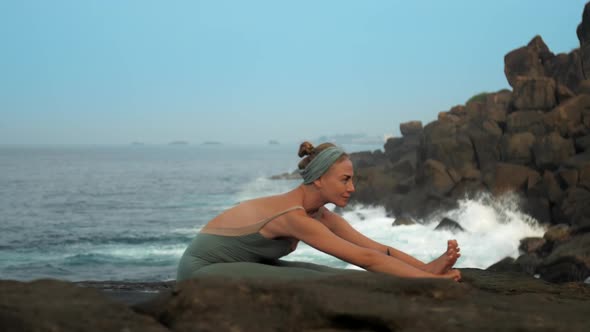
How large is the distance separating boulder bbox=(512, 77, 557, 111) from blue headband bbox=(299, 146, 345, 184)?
31903mm

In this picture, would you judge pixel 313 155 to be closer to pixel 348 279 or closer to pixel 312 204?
pixel 312 204

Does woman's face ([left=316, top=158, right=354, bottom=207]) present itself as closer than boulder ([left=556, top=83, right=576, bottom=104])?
Yes

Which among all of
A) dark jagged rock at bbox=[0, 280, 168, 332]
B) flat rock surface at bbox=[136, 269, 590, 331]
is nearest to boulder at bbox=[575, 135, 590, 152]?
flat rock surface at bbox=[136, 269, 590, 331]

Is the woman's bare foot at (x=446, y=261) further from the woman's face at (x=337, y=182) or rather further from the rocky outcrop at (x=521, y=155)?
the rocky outcrop at (x=521, y=155)

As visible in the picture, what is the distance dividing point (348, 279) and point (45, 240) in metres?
32.4

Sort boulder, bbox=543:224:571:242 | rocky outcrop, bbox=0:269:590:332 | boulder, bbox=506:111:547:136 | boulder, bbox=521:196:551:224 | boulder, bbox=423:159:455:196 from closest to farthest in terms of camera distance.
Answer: rocky outcrop, bbox=0:269:590:332
boulder, bbox=543:224:571:242
boulder, bbox=521:196:551:224
boulder, bbox=506:111:547:136
boulder, bbox=423:159:455:196

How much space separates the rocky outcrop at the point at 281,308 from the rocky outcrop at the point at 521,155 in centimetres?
1613

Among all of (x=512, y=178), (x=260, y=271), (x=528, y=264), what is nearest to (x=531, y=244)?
(x=528, y=264)

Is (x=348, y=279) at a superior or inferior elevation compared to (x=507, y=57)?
inferior

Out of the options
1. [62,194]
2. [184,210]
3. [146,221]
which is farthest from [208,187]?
[146,221]

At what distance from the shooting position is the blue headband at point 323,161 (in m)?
4.80

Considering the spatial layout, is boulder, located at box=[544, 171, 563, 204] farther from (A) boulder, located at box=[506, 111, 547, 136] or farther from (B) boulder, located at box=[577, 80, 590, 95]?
(B) boulder, located at box=[577, 80, 590, 95]

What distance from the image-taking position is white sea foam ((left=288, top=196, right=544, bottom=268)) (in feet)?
87.5

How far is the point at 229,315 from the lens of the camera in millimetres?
3369
